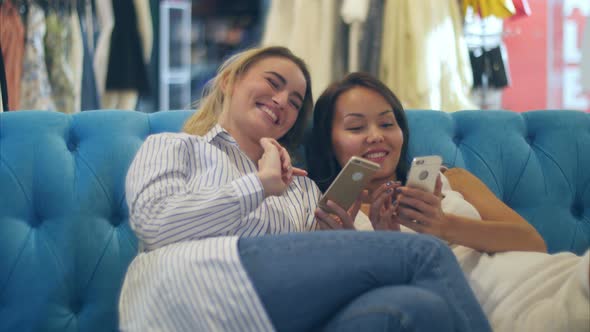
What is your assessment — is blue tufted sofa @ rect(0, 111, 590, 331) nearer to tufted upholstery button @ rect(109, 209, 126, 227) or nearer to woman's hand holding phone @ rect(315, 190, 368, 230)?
tufted upholstery button @ rect(109, 209, 126, 227)

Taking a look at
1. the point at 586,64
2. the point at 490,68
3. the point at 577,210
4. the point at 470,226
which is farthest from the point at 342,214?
the point at 490,68

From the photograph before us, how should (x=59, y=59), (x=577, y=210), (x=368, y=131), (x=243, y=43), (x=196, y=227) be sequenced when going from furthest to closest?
1. (x=243, y=43)
2. (x=59, y=59)
3. (x=577, y=210)
4. (x=368, y=131)
5. (x=196, y=227)

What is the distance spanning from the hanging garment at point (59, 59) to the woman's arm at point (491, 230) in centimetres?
166

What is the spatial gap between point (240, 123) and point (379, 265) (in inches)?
22.9

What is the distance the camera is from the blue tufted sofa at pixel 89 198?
1.29 metres

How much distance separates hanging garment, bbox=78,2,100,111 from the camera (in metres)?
2.50

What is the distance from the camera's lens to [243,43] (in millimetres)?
2885

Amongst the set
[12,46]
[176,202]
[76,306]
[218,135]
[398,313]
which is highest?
[12,46]

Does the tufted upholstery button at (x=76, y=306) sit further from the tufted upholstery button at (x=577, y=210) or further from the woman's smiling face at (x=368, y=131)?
the tufted upholstery button at (x=577, y=210)

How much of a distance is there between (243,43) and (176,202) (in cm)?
192

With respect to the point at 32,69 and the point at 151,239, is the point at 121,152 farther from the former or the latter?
the point at 32,69

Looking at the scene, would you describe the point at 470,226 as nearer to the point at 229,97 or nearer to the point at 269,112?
the point at 269,112

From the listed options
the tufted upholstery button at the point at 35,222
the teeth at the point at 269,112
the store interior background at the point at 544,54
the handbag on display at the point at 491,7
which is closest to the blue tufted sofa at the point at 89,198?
the tufted upholstery button at the point at 35,222

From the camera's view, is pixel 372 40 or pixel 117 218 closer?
pixel 117 218
